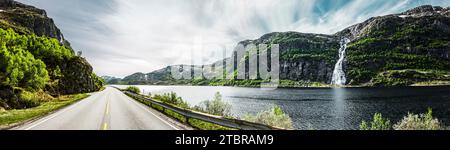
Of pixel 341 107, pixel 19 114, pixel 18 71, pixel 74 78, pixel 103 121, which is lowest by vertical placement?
pixel 341 107

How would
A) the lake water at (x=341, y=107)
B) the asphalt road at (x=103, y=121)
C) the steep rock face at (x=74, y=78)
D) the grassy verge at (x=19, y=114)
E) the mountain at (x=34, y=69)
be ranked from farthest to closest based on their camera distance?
the steep rock face at (x=74, y=78) < the lake water at (x=341, y=107) < the mountain at (x=34, y=69) < the grassy verge at (x=19, y=114) < the asphalt road at (x=103, y=121)

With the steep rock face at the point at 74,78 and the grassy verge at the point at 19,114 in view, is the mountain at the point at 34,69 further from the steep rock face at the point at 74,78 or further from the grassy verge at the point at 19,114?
the grassy verge at the point at 19,114

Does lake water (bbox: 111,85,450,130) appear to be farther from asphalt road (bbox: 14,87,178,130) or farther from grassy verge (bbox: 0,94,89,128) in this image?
grassy verge (bbox: 0,94,89,128)

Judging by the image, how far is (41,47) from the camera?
63.8 m

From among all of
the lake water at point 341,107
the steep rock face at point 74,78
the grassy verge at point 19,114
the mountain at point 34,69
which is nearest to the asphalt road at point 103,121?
the grassy verge at point 19,114

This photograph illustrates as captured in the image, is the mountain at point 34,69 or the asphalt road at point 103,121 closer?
the asphalt road at point 103,121

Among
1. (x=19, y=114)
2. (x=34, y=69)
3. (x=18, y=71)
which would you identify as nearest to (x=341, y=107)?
(x=19, y=114)

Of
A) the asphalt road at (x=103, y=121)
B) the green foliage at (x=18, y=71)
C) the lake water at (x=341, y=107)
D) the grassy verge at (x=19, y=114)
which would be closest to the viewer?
the asphalt road at (x=103, y=121)

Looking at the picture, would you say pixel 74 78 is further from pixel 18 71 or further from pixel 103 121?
pixel 103 121

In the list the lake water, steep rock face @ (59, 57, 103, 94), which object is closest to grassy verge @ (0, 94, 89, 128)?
the lake water

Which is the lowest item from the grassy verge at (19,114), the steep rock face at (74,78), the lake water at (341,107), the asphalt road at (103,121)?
the lake water at (341,107)

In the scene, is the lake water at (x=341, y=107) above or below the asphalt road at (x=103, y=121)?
below
